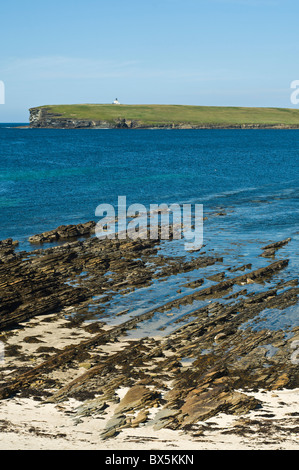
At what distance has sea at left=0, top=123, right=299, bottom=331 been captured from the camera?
42531 millimetres

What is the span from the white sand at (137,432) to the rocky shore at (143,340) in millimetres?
150

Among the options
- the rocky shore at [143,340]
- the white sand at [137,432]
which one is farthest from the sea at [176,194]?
the white sand at [137,432]

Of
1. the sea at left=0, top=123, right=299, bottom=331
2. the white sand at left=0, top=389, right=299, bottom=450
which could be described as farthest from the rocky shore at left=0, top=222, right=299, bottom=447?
the sea at left=0, top=123, right=299, bottom=331

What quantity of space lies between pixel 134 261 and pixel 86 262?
11.2 feet

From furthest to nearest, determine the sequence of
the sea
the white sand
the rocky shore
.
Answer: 1. the sea
2. the rocky shore
3. the white sand

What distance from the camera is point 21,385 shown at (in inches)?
794

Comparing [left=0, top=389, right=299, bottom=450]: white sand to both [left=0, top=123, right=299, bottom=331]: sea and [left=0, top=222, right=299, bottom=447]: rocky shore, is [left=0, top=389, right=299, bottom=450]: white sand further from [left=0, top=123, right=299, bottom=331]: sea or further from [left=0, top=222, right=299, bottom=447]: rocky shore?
[left=0, top=123, right=299, bottom=331]: sea

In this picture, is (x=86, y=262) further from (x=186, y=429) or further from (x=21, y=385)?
(x=186, y=429)

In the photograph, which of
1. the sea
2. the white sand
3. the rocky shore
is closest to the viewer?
the white sand

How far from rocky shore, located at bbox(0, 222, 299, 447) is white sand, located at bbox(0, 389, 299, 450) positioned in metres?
0.15

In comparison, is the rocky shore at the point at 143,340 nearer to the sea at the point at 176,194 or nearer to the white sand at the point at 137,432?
the white sand at the point at 137,432

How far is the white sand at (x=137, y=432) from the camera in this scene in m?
15.9
